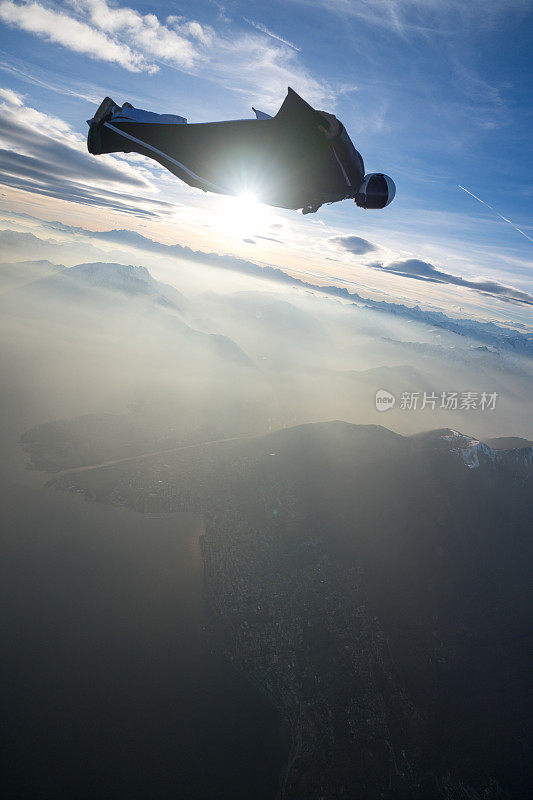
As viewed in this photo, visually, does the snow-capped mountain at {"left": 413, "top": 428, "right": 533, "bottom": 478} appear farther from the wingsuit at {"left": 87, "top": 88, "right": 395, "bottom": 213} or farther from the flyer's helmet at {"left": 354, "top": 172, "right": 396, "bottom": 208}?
the wingsuit at {"left": 87, "top": 88, "right": 395, "bottom": 213}

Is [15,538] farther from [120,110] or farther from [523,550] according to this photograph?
[523,550]

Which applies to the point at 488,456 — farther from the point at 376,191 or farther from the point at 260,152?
the point at 260,152

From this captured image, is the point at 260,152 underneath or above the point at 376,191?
above

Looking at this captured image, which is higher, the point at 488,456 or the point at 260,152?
the point at 260,152

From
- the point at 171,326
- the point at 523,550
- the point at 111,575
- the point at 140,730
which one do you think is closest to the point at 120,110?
the point at 140,730

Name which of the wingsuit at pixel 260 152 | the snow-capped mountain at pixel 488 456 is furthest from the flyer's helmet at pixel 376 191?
the snow-capped mountain at pixel 488 456

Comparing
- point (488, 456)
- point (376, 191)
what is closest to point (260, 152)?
point (376, 191)

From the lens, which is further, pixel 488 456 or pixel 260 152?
pixel 488 456

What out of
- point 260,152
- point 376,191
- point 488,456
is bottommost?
point 488,456
